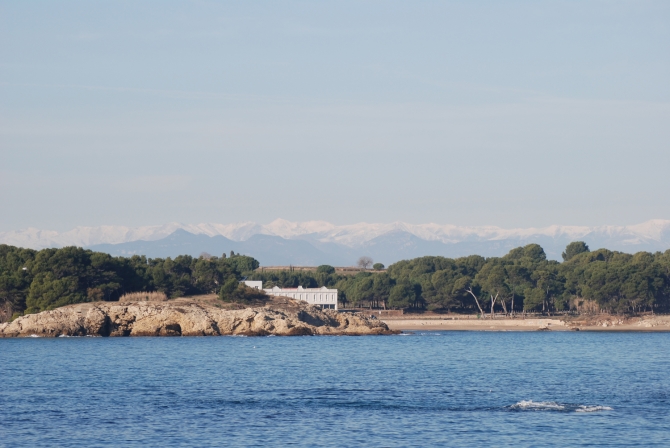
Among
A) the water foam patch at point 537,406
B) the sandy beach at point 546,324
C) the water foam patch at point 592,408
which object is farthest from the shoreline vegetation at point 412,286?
the water foam patch at point 592,408

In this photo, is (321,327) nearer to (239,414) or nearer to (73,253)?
(73,253)

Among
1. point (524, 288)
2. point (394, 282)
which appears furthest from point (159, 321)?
point (524, 288)

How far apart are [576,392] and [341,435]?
1753cm

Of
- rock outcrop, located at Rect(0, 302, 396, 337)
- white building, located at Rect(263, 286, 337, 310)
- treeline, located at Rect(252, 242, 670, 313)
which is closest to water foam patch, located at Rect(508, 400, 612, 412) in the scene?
rock outcrop, located at Rect(0, 302, 396, 337)

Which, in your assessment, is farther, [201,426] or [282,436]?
[201,426]

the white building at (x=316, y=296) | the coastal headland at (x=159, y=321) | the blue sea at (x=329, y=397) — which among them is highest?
the white building at (x=316, y=296)

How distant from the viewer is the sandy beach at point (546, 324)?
129 meters

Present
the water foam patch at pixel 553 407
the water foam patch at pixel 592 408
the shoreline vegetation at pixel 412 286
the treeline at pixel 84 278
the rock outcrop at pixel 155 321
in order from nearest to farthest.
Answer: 1. the water foam patch at pixel 592 408
2. the water foam patch at pixel 553 407
3. the rock outcrop at pixel 155 321
4. the treeline at pixel 84 278
5. the shoreline vegetation at pixel 412 286

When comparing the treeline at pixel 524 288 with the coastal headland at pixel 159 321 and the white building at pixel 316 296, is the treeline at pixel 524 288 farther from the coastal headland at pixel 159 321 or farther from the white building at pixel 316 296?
the coastal headland at pixel 159 321

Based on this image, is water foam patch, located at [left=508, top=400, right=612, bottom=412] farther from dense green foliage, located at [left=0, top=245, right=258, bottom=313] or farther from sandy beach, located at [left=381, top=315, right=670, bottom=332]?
sandy beach, located at [left=381, top=315, right=670, bottom=332]

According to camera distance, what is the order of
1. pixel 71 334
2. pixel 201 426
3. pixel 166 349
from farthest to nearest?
pixel 71 334
pixel 166 349
pixel 201 426

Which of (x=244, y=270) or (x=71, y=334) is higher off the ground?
(x=244, y=270)

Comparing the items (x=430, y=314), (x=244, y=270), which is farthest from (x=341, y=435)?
(x=244, y=270)

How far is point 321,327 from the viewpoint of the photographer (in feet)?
347
